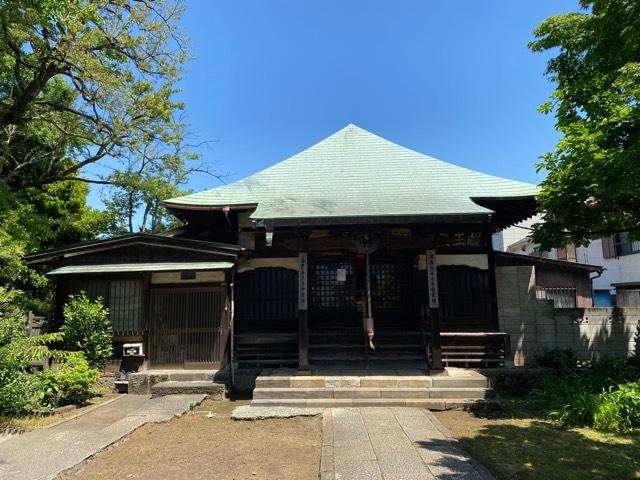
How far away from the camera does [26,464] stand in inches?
214

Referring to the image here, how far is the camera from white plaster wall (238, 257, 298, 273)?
1152 cm

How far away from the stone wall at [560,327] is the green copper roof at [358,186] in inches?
116

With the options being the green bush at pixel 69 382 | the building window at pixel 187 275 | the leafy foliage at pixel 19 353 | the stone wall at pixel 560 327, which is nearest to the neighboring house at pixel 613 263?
the stone wall at pixel 560 327

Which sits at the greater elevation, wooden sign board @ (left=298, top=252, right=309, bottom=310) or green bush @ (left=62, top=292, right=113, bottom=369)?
wooden sign board @ (left=298, top=252, right=309, bottom=310)

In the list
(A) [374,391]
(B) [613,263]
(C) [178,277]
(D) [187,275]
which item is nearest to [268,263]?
(D) [187,275]

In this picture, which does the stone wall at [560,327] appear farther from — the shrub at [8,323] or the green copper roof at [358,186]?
the shrub at [8,323]

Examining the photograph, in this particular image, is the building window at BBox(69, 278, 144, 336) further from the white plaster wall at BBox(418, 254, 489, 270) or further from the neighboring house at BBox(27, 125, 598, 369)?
the white plaster wall at BBox(418, 254, 489, 270)

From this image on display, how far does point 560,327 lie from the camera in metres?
10.8

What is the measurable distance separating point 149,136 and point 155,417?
1200 centimetres

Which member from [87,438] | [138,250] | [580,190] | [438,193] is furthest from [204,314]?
[580,190]

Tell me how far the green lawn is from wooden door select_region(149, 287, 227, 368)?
575 cm

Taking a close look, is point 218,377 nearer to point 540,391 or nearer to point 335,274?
point 335,274

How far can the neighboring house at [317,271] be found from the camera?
32.0ft

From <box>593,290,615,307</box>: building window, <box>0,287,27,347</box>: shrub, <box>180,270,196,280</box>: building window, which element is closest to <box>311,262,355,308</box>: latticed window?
<box>180,270,196,280</box>: building window
